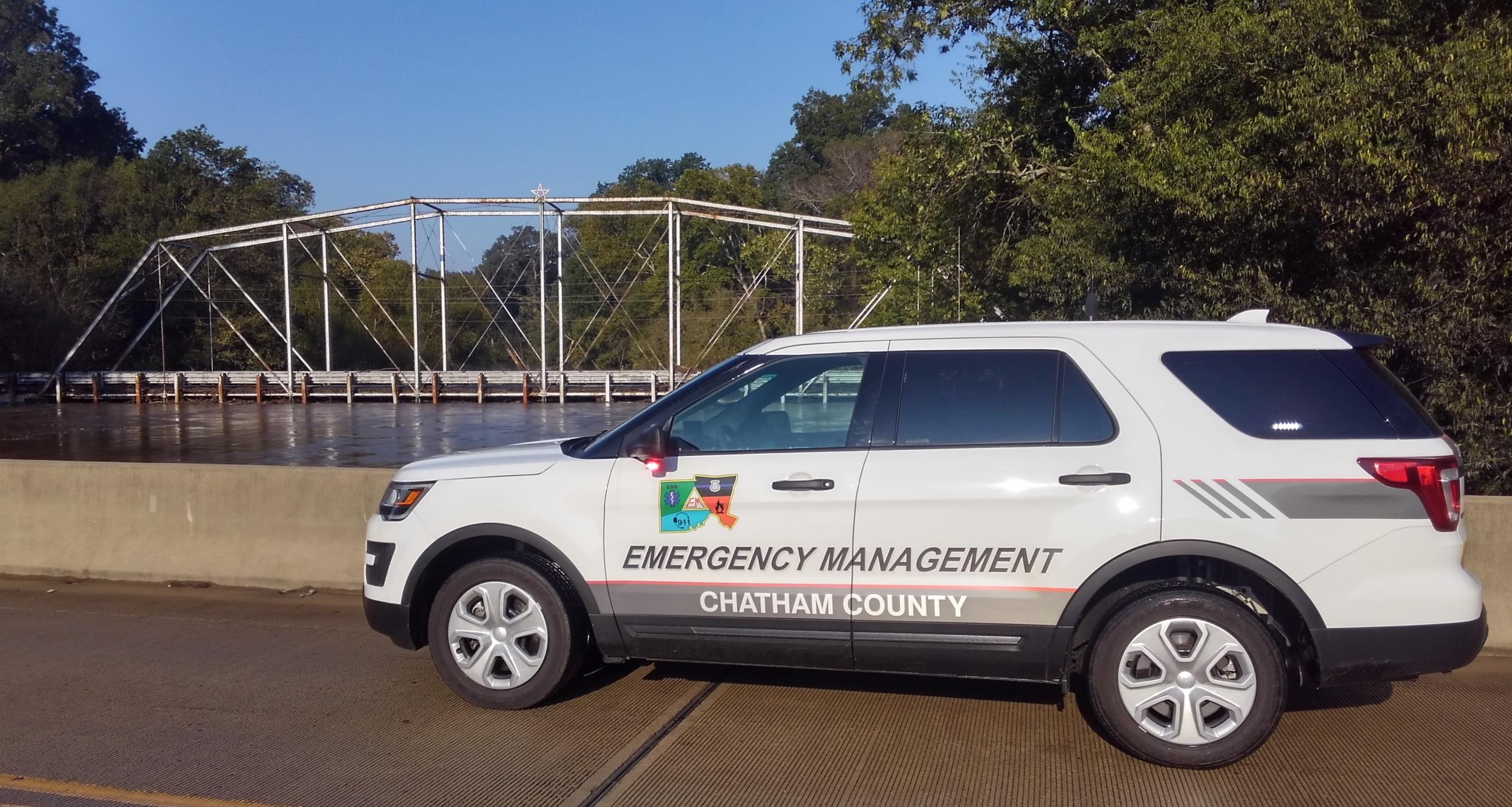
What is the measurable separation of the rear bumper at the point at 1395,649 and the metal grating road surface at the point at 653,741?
460 millimetres

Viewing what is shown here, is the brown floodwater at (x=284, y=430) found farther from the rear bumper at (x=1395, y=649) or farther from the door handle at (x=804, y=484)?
the rear bumper at (x=1395, y=649)

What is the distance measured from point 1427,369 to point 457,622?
7378 mm

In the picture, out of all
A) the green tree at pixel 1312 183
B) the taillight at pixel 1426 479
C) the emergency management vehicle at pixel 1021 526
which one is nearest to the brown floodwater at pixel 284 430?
the green tree at pixel 1312 183

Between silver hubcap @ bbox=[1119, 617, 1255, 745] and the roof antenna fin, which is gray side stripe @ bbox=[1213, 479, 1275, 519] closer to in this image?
silver hubcap @ bbox=[1119, 617, 1255, 745]

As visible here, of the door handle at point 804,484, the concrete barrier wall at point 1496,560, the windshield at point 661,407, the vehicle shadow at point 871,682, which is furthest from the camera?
the concrete barrier wall at point 1496,560

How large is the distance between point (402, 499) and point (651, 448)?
1445mm

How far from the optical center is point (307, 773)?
491 centimetres

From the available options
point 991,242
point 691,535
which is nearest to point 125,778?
point 691,535

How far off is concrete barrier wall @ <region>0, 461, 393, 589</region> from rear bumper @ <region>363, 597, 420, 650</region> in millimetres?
2744

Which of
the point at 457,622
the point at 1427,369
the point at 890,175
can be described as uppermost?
the point at 890,175

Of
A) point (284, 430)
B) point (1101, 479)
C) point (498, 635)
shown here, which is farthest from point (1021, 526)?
point (284, 430)

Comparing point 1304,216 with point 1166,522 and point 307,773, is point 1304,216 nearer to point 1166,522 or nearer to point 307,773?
point 1166,522

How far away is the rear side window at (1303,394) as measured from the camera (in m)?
4.82

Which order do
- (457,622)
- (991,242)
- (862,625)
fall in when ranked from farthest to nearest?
1. (991,242)
2. (457,622)
3. (862,625)
